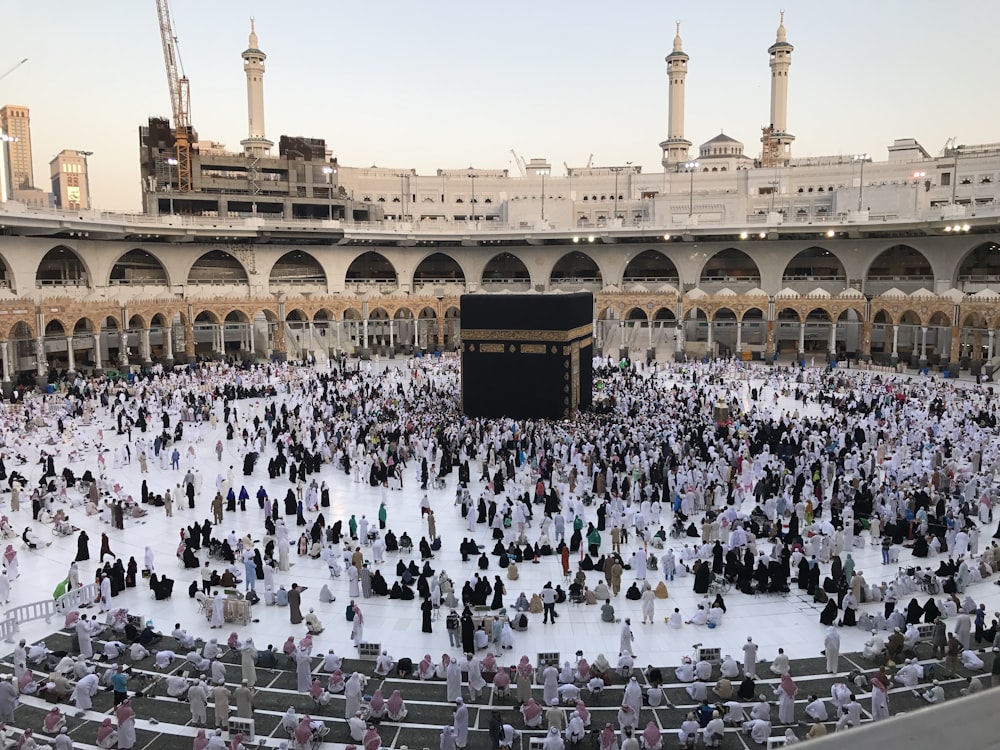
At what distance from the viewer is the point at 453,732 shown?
7762mm

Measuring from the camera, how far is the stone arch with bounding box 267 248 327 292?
44.4m

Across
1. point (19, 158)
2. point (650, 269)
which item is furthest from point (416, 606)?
point (19, 158)

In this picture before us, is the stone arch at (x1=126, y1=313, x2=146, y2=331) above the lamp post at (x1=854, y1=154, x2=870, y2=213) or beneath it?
beneath

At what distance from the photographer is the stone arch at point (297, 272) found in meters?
44.4

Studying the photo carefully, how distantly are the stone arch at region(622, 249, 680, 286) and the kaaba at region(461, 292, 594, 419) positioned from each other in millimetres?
23176

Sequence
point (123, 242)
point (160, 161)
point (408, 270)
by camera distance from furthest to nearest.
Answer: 1. point (160, 161)
2. point (408, 270)
3. point (123, 242)

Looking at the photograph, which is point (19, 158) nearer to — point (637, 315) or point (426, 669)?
point (637, 315)

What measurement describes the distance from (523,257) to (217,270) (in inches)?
687

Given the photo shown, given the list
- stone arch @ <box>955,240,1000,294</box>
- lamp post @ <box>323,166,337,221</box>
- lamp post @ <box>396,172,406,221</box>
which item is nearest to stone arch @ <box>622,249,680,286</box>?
stone arch @ <box>955,240,1000,294</box>

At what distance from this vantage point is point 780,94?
52.2m

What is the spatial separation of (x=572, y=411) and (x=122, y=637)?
47.9 ft

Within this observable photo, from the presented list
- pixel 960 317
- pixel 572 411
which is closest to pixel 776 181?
pixel 960 317

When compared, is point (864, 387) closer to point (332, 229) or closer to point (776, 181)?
point (776, 181)

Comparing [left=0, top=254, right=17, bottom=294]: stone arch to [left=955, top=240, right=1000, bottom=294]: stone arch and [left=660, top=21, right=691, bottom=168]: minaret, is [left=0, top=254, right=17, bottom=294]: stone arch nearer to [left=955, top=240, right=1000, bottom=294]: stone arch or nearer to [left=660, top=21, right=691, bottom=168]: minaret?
[left=660, top=21, right=691, bottom=168]: minaret
